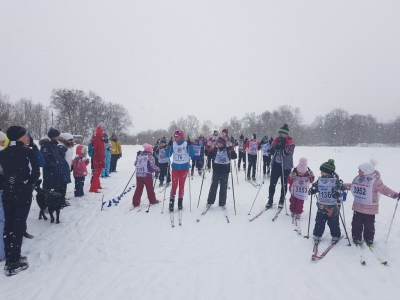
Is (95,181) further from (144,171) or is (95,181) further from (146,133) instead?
Answer: (146,133)

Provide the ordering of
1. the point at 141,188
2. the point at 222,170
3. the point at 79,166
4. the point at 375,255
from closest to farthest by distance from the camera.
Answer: the point at 375,255
the point at 222,170
the point at 141,188
the point at 79,166

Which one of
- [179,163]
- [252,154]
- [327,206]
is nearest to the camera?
[327,206]

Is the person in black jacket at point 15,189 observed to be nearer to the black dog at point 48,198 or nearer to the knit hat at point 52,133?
the black dog at point 48,198

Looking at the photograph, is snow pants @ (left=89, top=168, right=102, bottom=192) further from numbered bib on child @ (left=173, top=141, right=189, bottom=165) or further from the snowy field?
numbered bib on child @ (left=173, top=141, right=189, bottom=165)

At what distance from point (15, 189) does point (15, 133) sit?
0.87 m

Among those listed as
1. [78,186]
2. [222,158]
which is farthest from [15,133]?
[222,158]

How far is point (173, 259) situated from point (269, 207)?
3609 millimetres

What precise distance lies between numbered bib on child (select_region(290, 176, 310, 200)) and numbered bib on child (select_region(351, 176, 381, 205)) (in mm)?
1297

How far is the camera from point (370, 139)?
68.5 meters

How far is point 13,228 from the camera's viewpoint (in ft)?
11.5

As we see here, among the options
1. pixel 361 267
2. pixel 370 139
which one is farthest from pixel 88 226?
pixel 370 139

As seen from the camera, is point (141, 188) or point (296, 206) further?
point (141, 188)

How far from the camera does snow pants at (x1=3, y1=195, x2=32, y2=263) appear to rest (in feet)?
11.4

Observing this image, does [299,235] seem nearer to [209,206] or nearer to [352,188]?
[352,188]
